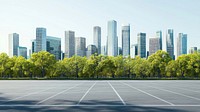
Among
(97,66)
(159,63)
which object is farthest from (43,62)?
(159,63)

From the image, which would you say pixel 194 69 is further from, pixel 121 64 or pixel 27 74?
pixel 27 74

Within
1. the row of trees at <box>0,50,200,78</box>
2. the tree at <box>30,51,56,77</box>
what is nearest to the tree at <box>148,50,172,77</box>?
the row of trees at <box>0,50,200,78</box>

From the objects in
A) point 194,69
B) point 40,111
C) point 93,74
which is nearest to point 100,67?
point 93,74

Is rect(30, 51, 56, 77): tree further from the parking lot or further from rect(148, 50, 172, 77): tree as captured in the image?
the parking lot

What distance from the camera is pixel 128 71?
99000mm

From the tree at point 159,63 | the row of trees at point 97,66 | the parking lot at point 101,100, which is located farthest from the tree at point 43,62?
the parking lot at point 101,100

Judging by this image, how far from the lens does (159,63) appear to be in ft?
299

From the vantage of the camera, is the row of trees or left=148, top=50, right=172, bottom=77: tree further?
left=148, top=50, right=172, bottom=77: tree

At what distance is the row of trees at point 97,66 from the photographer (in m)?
89.8

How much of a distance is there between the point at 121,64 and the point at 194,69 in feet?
82.3

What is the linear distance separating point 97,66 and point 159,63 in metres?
21.5

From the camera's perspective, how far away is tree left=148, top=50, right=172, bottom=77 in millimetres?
90188

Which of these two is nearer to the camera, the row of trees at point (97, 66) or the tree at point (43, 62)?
the row of trees at point (97, 66)

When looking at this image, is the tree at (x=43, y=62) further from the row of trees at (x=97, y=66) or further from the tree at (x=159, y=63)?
the tree at (x=159, y=63)
